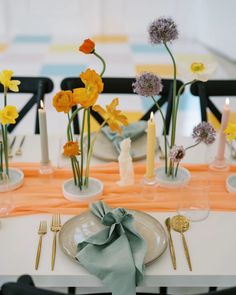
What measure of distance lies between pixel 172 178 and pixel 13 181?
0.52 meters

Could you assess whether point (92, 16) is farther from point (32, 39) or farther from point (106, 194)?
point (106, 194)

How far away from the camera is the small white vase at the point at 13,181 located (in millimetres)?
1354

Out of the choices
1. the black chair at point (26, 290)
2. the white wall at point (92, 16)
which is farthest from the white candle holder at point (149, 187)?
the white wall at point (92, 16)

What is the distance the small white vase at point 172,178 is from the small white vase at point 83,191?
0.66ft

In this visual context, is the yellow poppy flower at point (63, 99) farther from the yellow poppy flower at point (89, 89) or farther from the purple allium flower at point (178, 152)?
the purple allium flower at point (178, 152)

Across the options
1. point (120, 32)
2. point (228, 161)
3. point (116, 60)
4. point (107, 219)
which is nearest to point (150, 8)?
point (120, 32)

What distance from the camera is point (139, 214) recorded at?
4.03ft

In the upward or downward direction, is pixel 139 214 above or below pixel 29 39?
above

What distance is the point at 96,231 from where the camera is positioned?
3.77ft

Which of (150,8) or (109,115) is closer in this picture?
(109,115)

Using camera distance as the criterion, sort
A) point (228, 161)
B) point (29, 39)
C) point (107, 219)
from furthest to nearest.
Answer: point (29, 39)
point (228, 161)
point (107, 219)

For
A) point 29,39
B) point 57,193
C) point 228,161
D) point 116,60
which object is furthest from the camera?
point 29,39

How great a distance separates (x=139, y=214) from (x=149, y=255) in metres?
0.18

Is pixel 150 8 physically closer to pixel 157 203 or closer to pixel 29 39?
pixel 29 39
